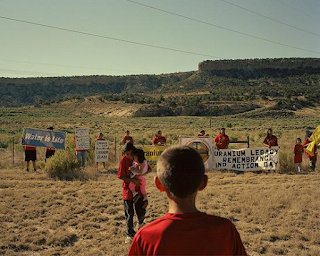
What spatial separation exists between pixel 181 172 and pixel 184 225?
11.7 inches

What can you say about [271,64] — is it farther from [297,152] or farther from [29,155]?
[29,155]

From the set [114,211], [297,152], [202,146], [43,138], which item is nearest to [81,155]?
[43,138]

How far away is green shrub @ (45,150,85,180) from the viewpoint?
13.4 m

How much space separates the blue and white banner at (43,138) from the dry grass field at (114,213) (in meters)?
2.24

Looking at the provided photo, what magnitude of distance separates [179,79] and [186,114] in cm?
5592

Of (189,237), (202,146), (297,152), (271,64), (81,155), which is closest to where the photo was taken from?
(189,237)

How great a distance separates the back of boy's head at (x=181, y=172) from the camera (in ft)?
7.43

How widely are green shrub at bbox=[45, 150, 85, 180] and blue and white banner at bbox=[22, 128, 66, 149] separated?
1545 mm

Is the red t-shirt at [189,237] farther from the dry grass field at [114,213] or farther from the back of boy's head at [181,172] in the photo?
the dry grass field at [114,213]

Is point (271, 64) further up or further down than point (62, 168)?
further up

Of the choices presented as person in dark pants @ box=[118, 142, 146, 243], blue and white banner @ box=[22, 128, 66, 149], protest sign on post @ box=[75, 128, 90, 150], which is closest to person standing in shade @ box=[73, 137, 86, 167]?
protest sign on post @ box=[75, 128, 90, 150]

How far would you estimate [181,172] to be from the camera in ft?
7.43

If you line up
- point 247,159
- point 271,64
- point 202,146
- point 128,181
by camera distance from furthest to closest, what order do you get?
1. point 271,64
2. point 202,146
3. point 247,159
4. point 128,181

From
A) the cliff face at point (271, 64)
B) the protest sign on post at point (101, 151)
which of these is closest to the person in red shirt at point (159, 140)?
the protest sign on post at point (101, 151)
